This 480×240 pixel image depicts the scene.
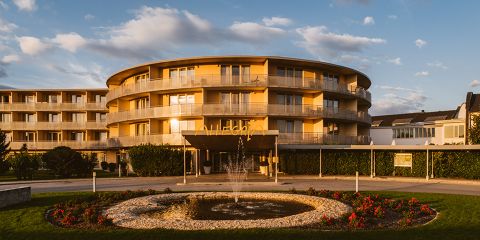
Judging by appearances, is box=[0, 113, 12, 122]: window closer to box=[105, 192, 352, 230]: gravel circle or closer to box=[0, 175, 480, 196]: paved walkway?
box=[0, 175, 480, 196]: paved walkway

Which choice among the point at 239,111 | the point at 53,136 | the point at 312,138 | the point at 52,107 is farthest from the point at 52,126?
the point at 312,138

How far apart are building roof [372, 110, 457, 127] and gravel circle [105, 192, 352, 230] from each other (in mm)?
60194

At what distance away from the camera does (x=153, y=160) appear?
117 ft

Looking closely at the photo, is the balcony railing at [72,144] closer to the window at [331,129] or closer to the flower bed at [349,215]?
the window at [331,129]

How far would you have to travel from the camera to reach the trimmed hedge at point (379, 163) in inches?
1216

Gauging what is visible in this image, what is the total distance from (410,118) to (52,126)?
220 ft

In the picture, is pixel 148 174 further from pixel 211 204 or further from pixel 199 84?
pixel 211 204

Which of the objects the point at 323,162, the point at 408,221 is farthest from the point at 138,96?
the point at 408,221

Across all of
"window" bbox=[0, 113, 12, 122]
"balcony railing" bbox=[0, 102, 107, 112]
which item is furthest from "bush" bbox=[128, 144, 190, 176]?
"window" bbox=[0, 113, 12, 122]

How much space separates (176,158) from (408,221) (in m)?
26.8

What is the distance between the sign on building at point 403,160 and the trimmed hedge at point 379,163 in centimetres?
31

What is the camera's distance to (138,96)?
46406 mm

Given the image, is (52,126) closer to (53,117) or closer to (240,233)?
(53,117)

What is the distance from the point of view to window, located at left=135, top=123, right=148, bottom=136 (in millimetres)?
46031
